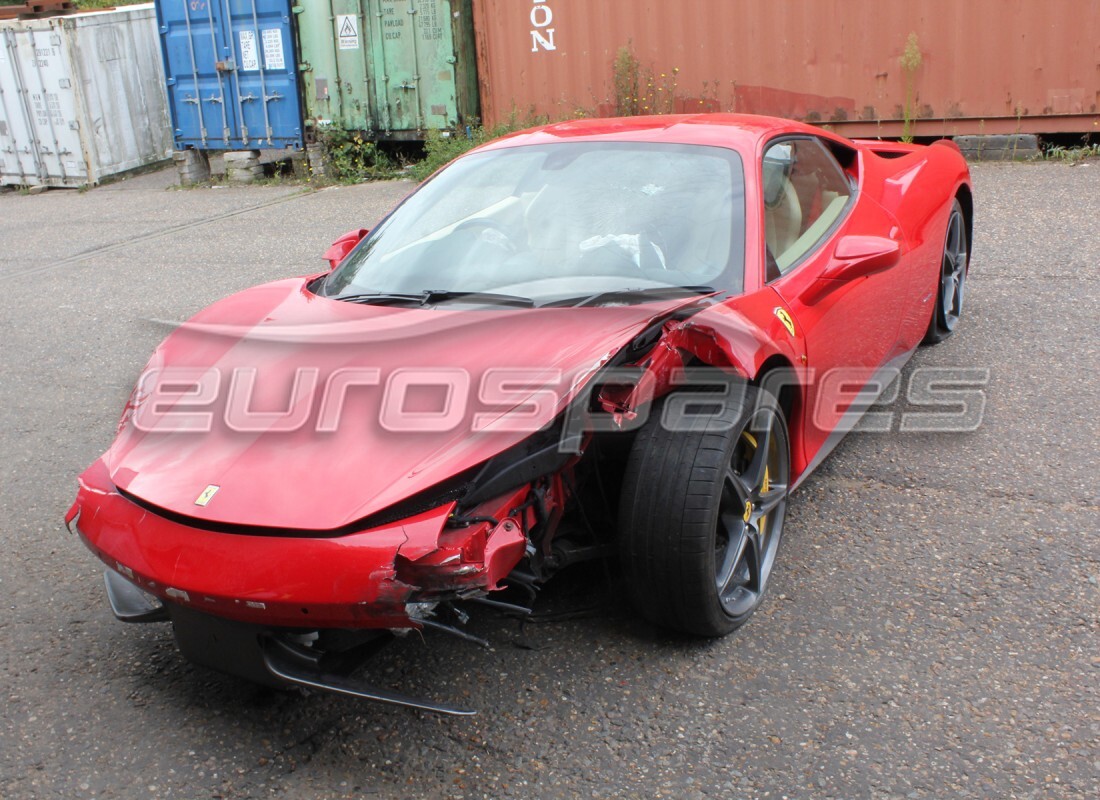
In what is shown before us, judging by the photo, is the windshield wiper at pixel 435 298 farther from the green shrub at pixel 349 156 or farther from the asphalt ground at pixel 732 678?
the green shrub at pixel 349 156

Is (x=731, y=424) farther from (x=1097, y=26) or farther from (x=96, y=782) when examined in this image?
(x=1097, y=26)

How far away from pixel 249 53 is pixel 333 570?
11432 millimetres

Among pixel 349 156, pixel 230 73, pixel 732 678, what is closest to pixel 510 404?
pixel 732 678

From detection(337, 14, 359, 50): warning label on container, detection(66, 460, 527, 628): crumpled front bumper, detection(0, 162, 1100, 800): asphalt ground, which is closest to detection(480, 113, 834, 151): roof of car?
detection(0, 162, 1100, 800): asphalt ground

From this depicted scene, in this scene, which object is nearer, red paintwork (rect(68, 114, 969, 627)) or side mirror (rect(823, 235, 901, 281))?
red paintwork (rect(68, 114, 969, 627))

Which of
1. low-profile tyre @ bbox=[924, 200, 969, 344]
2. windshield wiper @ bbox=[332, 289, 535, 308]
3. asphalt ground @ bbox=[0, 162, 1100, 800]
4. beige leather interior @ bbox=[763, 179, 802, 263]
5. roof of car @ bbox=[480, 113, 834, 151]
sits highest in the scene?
roof of car @ bbox=[480, 113, 834, 151]

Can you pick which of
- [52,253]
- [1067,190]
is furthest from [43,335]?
[1067,190]

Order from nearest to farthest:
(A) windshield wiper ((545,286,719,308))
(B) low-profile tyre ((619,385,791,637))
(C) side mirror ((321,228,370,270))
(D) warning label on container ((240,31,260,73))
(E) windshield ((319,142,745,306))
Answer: (B) low-profile tyre ((619,385,791,637)), (A) windshield wiper ((545,286,719,308)), (E) windshield ((319,142,745,306)), (C) side mirror ((321,228,370,270)), (D) warning label on container ((240,31,260,73))

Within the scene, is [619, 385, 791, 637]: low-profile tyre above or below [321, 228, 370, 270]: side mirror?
below

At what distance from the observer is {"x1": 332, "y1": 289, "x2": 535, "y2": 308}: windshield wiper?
306 cm

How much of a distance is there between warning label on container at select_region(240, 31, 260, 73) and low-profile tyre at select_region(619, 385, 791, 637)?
10.9 meters

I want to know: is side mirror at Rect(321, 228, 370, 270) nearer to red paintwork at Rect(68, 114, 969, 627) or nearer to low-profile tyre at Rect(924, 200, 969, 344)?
red paintwork at Rect(68, 114, 969, 627)

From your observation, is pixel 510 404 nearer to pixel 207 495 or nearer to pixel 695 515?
pixel 695 515

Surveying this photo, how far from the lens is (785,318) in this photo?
10.1 ft
